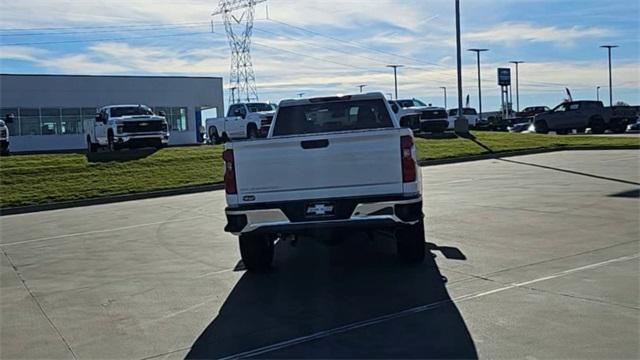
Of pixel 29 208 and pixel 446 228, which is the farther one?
pixel 29 208

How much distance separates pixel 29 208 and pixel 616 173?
48.1 ft

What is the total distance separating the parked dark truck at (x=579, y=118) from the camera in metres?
36.9

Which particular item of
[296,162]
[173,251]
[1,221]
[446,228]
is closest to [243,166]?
[296,162]

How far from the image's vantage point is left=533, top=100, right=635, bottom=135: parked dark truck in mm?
36938

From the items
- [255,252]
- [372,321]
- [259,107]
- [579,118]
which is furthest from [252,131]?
[372,321]

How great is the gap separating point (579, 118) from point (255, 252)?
32748 millimetres

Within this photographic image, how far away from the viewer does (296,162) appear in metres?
7.16

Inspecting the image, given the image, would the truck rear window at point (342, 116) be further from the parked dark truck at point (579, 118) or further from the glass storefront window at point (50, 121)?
the glass storefront window at point (50, 121)

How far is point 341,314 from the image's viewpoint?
606 centimetres

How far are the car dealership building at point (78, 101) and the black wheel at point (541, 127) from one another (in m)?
27.7

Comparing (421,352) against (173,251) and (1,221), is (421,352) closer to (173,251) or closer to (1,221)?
(173,251)

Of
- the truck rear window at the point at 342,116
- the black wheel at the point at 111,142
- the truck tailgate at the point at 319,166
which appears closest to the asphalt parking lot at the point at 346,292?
the truck tailgate at the point at 319,166

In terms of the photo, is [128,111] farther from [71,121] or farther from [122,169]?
[71,121]

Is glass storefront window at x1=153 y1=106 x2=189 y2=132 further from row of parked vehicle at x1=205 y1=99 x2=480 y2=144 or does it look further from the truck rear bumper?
the truck rear bumper
